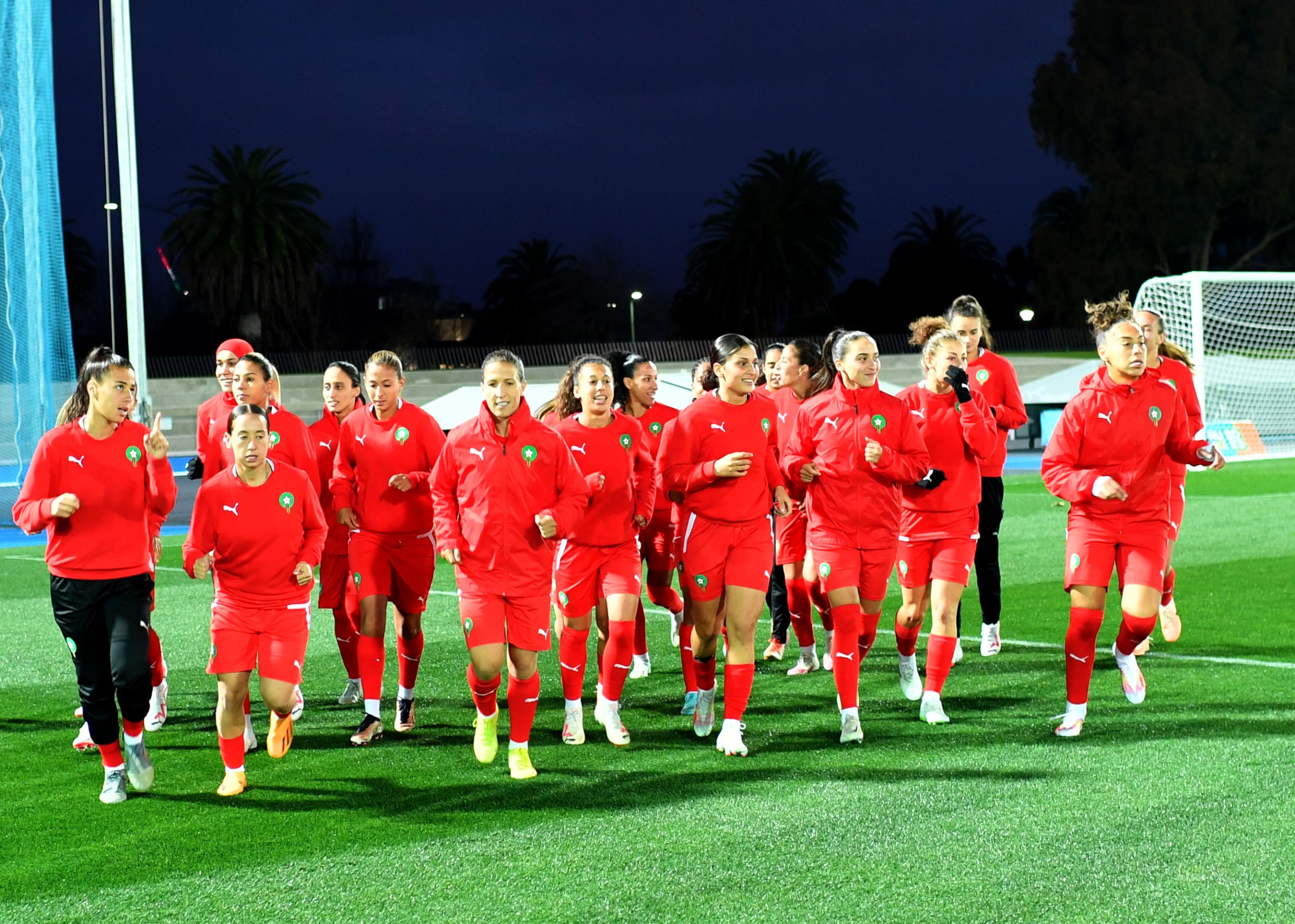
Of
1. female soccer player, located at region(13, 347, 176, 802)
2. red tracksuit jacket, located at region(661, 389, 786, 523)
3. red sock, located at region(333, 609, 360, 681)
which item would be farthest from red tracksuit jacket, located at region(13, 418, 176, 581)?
red tracksuit jacket, located at region(661, 389, 786, 523)

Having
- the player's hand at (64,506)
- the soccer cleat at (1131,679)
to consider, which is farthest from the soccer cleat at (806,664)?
the player's hand at (64,506)

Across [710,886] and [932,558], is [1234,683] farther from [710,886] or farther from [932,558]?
[710,886]

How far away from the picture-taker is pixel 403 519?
6898mm

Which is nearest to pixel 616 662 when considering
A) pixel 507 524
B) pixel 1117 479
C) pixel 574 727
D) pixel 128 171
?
pixel 574 727

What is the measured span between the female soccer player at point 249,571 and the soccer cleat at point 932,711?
315 cm

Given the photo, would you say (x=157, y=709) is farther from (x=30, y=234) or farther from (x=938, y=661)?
(x=30, y=234)

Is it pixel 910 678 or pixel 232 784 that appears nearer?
pixel 232 784

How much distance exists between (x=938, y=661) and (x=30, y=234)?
13.7m

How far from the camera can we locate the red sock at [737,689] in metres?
6.39

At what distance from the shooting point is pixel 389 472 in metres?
6.89

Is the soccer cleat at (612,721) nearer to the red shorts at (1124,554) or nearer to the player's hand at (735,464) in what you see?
the player's hand at (735,464)

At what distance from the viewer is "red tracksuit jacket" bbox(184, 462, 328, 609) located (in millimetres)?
5793

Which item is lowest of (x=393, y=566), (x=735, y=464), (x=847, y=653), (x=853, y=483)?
(x=847, y=653)

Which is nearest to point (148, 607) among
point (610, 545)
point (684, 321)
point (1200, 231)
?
point (610, 545)
